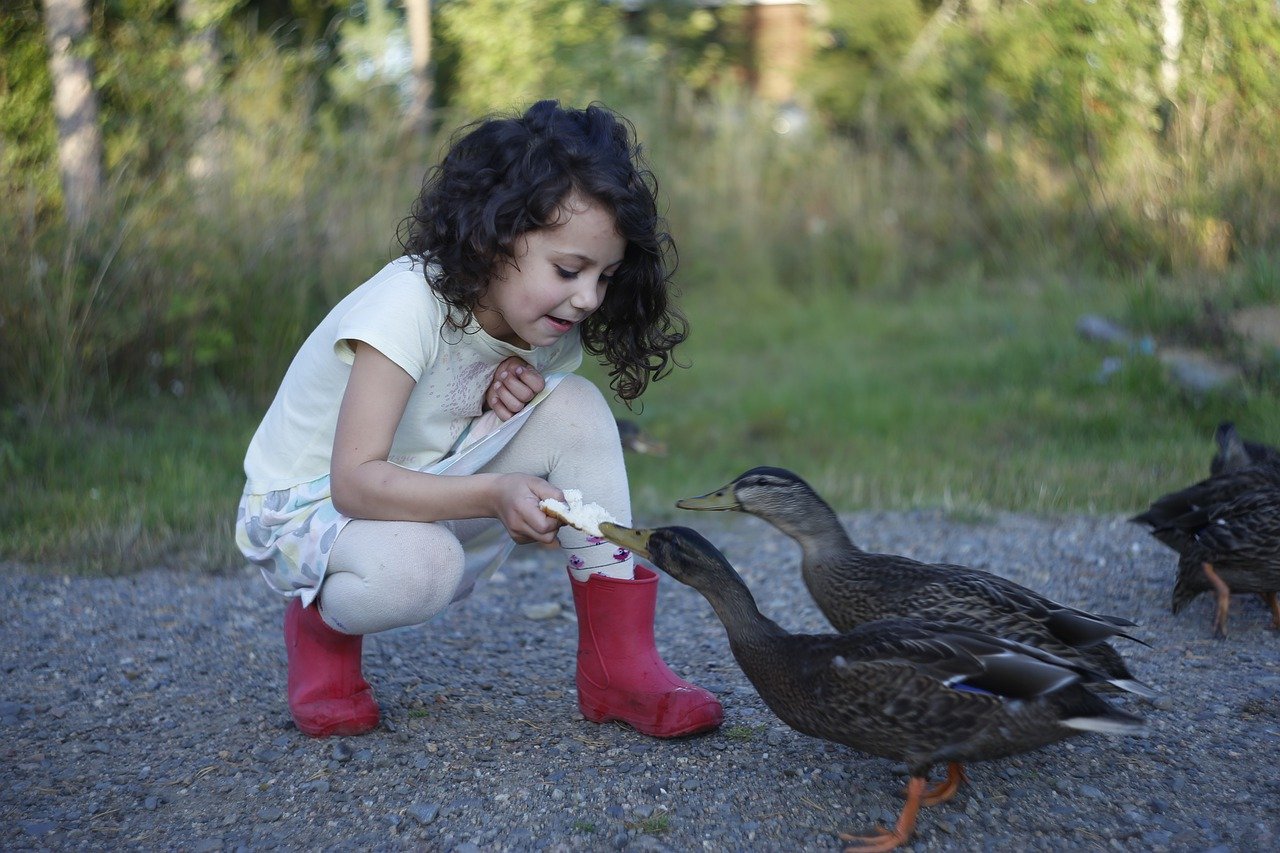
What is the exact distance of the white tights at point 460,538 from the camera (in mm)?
2766

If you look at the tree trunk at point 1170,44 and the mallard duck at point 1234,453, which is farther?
the tree trunk at point 1170,44

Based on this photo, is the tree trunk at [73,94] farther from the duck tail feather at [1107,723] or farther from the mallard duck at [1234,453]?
the duck tail feather at [1107,723]

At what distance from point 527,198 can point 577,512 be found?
2.38 feet

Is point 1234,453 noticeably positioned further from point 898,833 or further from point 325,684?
point 325,684

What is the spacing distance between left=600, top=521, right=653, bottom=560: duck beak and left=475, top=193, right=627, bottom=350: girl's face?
49 centimetres

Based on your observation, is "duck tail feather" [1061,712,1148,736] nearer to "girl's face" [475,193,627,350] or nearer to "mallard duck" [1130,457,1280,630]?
"girl's face" [475,193,627,350]

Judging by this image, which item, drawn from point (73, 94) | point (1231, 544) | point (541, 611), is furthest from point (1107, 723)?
point (73, 94)

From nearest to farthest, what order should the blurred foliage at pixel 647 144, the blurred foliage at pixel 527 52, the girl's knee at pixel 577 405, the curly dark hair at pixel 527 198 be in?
the curly dark hair at pixel 527 198 → the girl's knee at pixel 577 405 → the blurred foliage at pixel 647 144 → the blurred foliage at pixel 527 52

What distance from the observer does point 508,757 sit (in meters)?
2.91

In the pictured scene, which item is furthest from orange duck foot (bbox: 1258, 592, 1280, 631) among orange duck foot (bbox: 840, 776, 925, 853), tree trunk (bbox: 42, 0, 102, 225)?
tree trunk (bbox: 42, 0, 102, 225)

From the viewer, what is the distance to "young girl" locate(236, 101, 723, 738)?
108 inches

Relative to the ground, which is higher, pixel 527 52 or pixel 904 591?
pixel 527 52

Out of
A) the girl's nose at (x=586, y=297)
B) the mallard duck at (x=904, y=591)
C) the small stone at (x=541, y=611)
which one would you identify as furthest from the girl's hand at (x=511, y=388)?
the small stone at (x=541, y=611)

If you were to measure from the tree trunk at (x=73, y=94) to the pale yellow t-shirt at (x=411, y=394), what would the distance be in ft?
14.3
